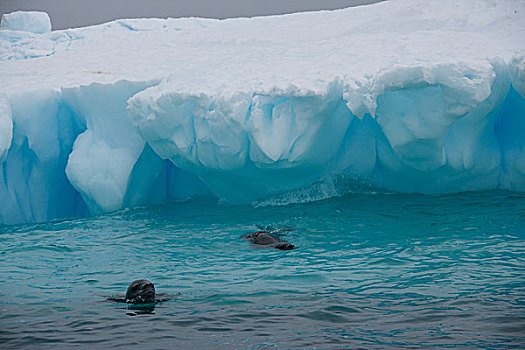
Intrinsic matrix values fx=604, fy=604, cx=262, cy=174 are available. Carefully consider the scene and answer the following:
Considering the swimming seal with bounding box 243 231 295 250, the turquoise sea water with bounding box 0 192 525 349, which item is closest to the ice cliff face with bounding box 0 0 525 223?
the turquoise sea water with bounding box 0 192 525 349

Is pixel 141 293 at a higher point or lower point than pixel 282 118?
lower

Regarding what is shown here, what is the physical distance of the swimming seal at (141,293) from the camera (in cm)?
467

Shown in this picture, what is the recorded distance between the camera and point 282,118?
784cm

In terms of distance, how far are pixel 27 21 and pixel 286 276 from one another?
12.1 metres

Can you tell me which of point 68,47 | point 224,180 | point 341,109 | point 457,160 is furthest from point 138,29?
point 457,160

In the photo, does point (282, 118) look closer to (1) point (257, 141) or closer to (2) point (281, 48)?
(1) point (257, 141)

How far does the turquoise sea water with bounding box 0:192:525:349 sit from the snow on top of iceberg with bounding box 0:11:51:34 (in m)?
7.79

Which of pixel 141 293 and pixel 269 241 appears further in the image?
pixel 269 241

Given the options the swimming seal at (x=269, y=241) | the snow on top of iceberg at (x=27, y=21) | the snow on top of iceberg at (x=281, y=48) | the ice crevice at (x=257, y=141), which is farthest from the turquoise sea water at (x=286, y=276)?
the snow on top of iceberg at (x=27, y=21)

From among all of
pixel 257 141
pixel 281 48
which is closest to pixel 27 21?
pixel 281 48

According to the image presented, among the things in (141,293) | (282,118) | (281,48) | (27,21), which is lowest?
(141,293)

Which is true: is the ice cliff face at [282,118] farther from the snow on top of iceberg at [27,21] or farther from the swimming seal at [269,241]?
the snow on top of iceberg at [27,21]

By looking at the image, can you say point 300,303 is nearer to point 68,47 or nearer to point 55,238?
point 55,238

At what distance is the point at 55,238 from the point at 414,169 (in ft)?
16.1
